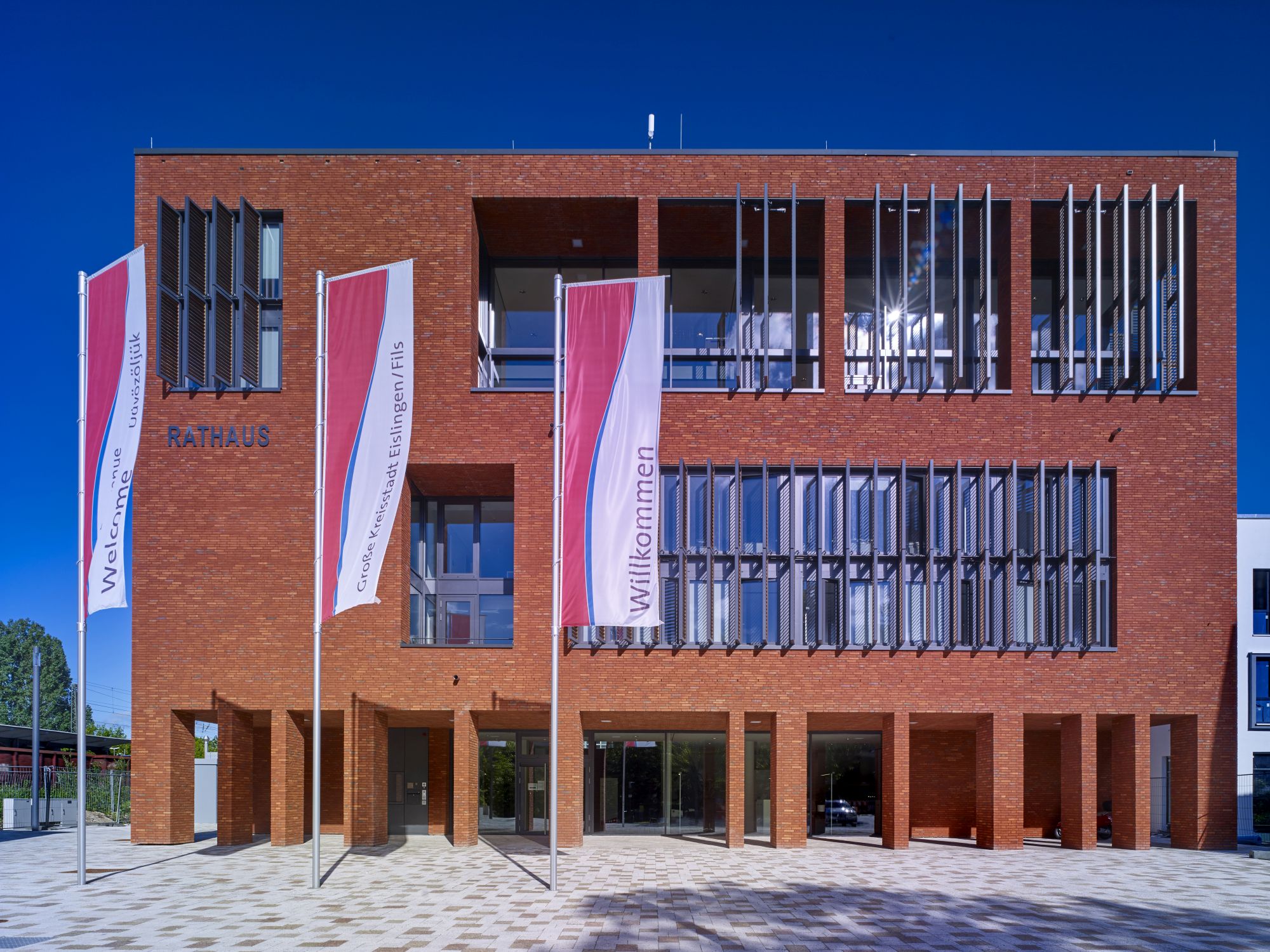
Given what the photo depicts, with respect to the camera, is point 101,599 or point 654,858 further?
point 654,858

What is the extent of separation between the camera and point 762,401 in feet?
85.7

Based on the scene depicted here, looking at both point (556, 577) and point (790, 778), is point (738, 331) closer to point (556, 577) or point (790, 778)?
point (556, 577)

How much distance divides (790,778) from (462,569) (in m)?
9.68

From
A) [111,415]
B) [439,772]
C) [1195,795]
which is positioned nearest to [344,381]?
[111,415]

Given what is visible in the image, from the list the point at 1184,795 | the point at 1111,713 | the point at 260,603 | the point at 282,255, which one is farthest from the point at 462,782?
the point at 1184,795

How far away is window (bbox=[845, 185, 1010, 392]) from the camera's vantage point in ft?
85.8

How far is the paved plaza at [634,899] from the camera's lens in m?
14.0

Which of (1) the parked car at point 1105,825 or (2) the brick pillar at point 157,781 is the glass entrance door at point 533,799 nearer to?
(2) the brick pillar at point 157,781

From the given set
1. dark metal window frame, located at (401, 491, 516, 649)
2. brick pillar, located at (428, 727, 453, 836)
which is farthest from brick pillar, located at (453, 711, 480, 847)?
brick pillar, located at (428, 727, 453, 836)

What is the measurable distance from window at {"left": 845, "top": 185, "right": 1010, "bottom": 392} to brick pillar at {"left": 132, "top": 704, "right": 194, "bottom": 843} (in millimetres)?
18016

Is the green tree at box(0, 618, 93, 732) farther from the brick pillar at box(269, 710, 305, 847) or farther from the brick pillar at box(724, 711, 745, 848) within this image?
the brick pillar at box(724, 711, 745, 848)

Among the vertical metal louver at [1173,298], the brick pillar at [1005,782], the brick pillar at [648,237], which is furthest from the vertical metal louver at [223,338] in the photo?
the vertical metal louver at [1173,298]

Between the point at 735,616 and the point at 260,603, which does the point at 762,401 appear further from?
the point at 260,603

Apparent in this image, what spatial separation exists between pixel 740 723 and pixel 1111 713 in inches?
336
